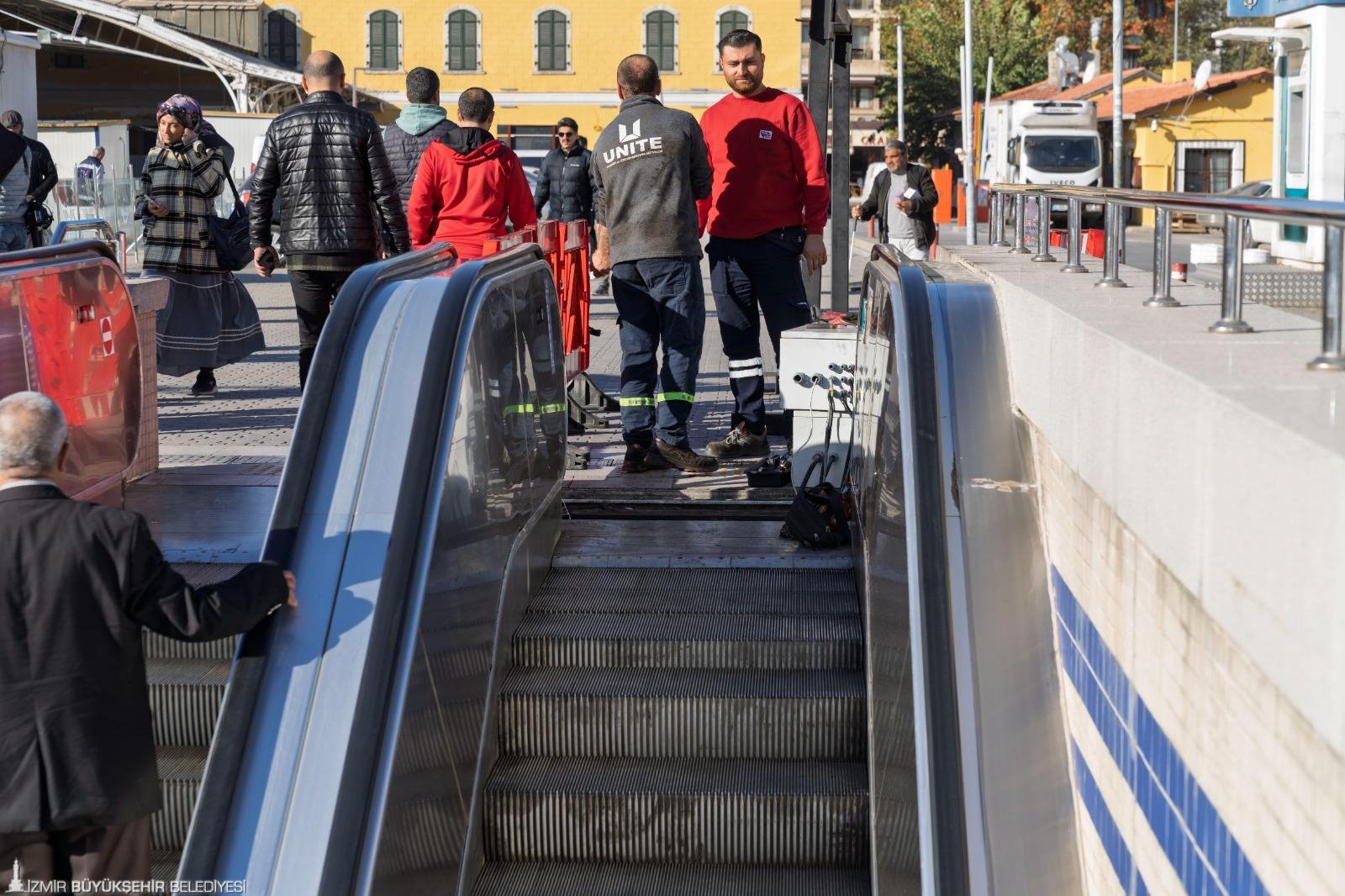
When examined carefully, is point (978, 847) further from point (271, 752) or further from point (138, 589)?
point (138, 589)

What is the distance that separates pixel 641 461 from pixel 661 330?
1.97 feet

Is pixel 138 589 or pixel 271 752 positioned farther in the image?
pixel 271 752

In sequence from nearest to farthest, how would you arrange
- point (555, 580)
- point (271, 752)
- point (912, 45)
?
point (271, 752), point (555, 580), point (912, 45)

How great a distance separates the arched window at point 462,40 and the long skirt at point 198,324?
158 feet

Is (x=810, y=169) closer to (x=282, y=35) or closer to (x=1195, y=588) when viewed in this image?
(x=1195, y=588)

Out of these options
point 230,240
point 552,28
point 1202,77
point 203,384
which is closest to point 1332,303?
point 230,240

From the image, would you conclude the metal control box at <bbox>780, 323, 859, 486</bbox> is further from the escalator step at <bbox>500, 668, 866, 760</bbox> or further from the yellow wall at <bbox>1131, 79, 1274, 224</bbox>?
the yellow wall at <bbox>1131, 79, 1274, 224</bbox>

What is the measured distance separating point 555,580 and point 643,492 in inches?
44.8

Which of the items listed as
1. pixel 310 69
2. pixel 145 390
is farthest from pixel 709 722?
pixel 310 69

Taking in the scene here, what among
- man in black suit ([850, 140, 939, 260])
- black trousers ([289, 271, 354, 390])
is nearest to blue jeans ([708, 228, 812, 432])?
black trousers ([289, 271, 354, 390])

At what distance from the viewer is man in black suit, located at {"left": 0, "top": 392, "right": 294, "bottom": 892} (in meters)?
3.79

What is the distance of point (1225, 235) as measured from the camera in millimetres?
3719

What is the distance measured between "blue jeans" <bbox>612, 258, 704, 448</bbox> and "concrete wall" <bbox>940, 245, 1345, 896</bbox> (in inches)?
117

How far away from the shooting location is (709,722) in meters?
5.39
